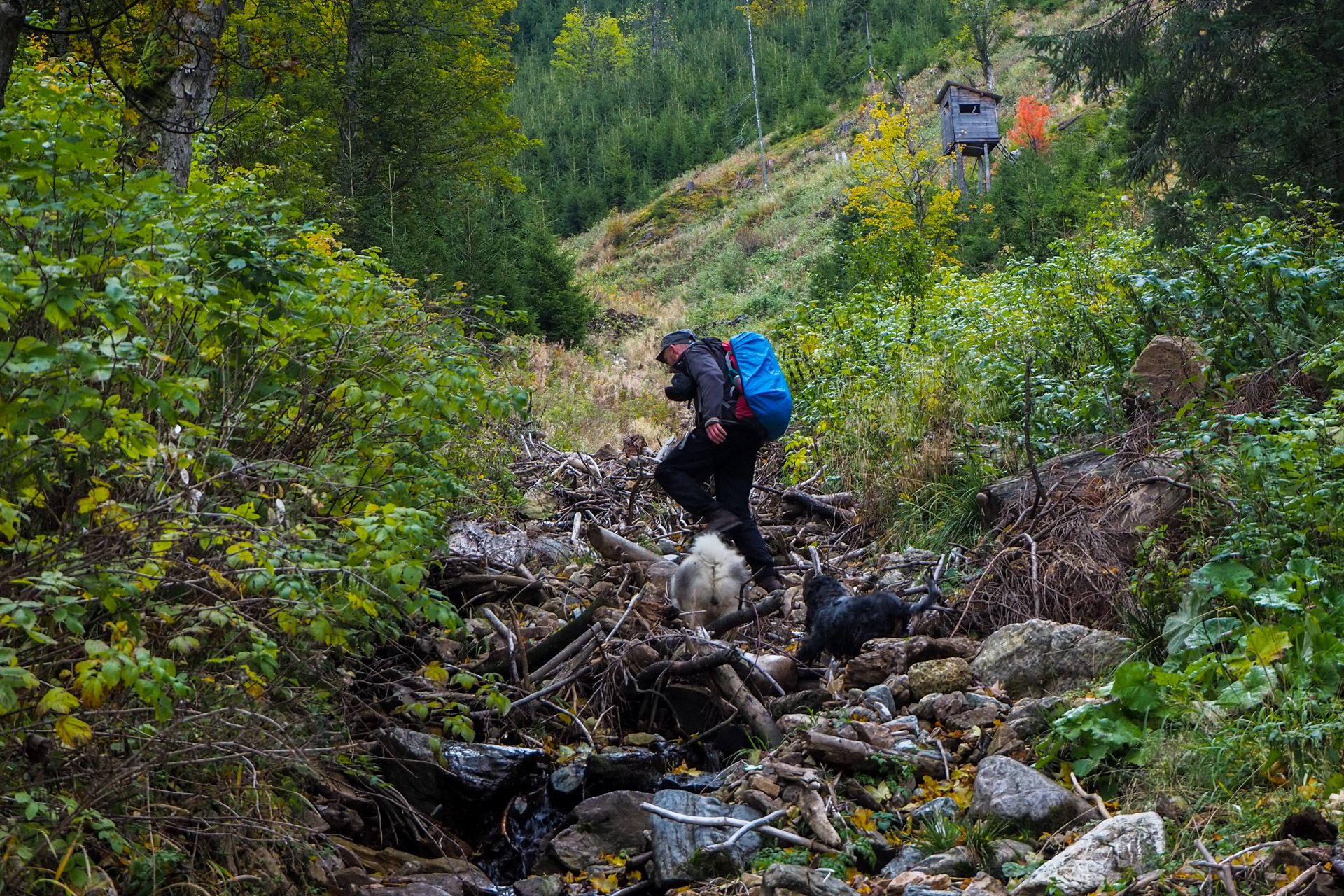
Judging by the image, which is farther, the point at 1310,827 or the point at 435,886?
the point at 435,886

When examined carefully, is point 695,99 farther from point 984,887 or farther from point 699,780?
point 984,887

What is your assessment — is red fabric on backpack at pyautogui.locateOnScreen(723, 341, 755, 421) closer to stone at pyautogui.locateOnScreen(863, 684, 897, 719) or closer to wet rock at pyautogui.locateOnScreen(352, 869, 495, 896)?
stone at pyautogui.locateOnScreen(863, 684, 897, 719)

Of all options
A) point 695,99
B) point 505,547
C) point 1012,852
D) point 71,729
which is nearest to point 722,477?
point 505,547

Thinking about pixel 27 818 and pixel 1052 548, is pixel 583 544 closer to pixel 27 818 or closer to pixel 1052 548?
pixel 1052 548

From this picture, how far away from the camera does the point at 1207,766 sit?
11.7 feet

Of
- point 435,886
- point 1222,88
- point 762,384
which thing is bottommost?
point 435,886

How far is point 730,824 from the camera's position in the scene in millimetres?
4133

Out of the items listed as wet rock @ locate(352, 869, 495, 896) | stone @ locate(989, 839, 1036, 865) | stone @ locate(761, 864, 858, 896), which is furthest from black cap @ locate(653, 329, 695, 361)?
stone @ locate(989, 839, 1036, 865)

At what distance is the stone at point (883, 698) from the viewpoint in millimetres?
4893

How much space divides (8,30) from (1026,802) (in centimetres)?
438

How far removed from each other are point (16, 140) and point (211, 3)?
3698 millimetres

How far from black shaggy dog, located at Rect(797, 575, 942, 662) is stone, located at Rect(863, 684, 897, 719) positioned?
0.54 metres

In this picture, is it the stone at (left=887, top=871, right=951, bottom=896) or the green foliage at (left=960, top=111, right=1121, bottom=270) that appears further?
the green foliage at (left=960, top=111, right=1121, bottom=270)

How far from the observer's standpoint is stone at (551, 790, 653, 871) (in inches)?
174
